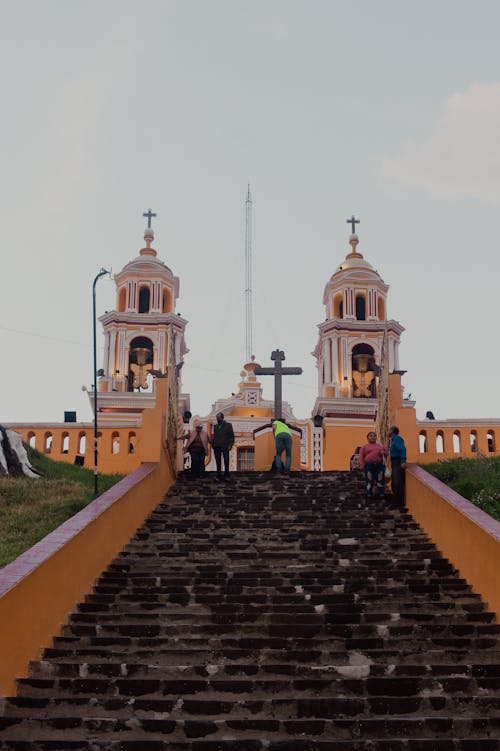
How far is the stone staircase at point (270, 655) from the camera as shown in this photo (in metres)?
5.55

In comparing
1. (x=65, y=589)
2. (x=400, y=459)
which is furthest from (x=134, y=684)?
(x=400, y=459)

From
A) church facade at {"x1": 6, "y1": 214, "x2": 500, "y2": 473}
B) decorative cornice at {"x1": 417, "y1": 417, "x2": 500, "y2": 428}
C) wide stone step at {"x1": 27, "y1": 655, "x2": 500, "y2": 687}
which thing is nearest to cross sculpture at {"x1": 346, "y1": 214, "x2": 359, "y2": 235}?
church facade at {"x1": 6, "y1": 214, "x2": 500, "y2": 473}

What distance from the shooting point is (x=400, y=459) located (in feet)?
37.5

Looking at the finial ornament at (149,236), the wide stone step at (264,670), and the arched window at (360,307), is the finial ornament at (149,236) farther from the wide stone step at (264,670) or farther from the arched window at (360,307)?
the wide stone step at (264,670)

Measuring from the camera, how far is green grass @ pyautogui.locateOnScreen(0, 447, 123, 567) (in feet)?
31.6

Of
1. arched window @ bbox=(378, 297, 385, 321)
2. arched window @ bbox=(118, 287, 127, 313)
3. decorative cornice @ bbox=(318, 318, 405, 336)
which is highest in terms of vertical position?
arched window @ bbox=(118, 287, 127, 313)

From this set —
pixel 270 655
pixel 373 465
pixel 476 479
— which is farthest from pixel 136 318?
pixel 270 655

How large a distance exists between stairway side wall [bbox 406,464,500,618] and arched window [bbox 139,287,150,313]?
77.7ft

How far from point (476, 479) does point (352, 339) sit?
20181 millimetres

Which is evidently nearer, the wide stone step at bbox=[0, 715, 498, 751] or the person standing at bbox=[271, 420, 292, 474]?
the wide stone step at bbox=[0, 715, 498, 751]

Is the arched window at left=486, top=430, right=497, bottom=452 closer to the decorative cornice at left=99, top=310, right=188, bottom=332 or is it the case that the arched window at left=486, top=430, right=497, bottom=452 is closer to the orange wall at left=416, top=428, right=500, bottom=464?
the orange wall at left=416, top=428, right=500, bottom=464

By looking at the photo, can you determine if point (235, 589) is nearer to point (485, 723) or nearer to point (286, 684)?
point (286, 684)

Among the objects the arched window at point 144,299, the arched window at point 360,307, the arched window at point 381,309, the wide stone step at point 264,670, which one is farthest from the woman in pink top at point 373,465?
the arched window at point 144,299

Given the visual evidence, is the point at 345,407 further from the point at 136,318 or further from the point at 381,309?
the point at 136,318
